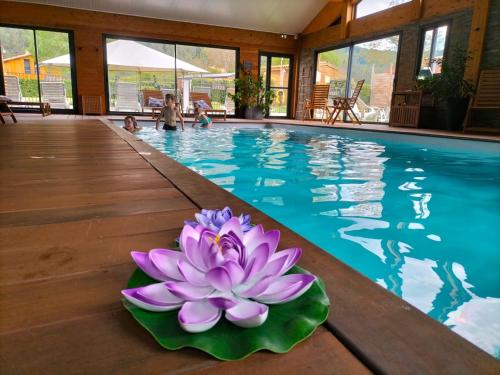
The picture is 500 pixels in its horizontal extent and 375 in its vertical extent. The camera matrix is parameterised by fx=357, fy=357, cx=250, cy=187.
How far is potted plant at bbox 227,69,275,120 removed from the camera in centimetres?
909

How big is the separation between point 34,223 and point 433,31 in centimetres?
754

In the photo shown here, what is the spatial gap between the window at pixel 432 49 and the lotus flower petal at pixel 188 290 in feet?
22.3

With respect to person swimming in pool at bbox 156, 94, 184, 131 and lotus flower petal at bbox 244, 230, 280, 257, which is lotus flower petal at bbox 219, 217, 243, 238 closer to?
lotus flower petal at bbox 244, 230, 280, 257

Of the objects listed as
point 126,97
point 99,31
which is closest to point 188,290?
point 99,31

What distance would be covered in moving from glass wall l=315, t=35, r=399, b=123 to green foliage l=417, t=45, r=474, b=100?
1731 millimetres

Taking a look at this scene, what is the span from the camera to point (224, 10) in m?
8.35

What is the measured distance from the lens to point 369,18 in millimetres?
7695

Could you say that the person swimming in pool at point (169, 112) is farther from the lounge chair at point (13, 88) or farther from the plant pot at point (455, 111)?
the plant pot at point (455, 111)

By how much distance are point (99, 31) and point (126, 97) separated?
1545mm

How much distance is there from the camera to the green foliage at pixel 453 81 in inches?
222

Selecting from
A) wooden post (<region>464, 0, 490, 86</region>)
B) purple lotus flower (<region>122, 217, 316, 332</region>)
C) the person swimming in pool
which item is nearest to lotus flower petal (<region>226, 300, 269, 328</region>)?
purple lotus flower (<region>122, 217, 316, 332</region>)

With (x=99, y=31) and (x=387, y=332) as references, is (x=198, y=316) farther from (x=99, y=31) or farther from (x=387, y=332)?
(x=99, y=31)

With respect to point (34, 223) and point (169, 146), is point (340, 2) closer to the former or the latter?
point (169, 146)

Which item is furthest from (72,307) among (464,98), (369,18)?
(369,18)
